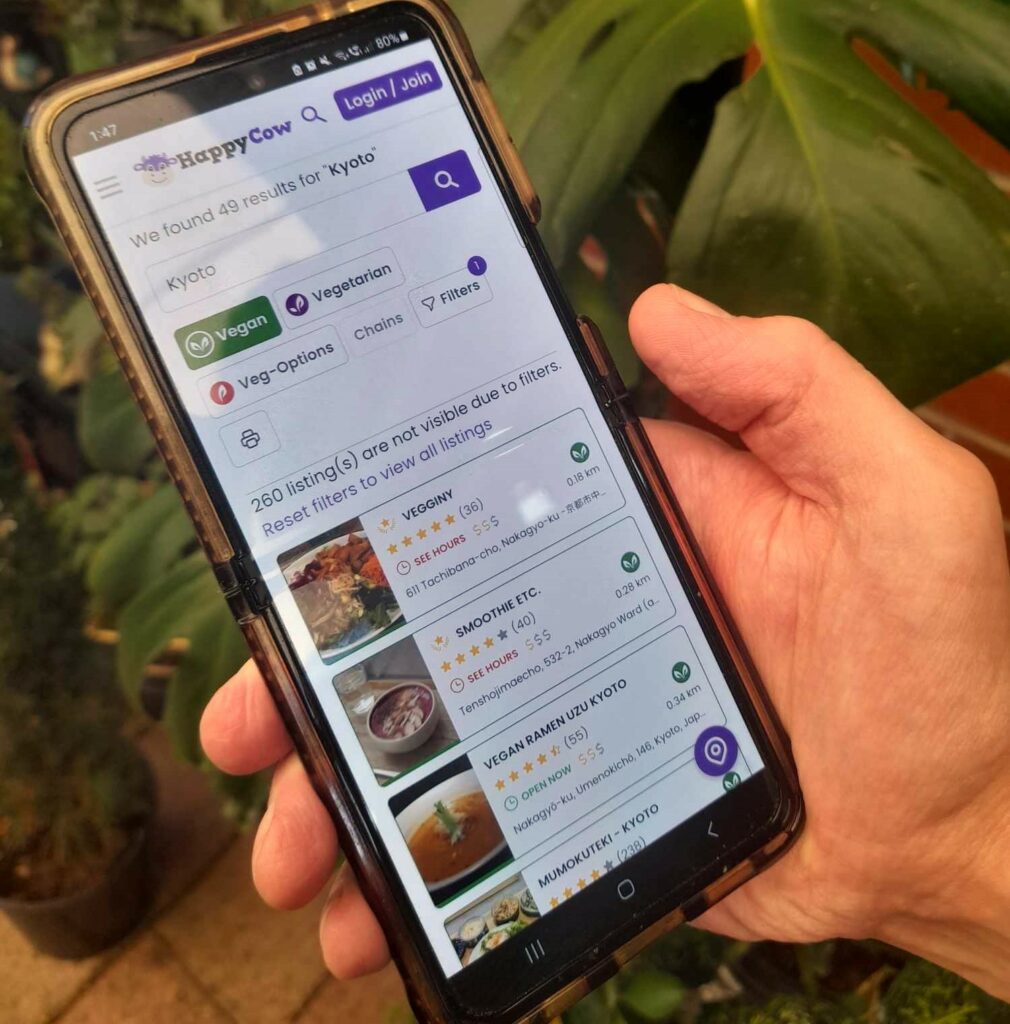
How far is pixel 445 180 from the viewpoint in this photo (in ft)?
1.61

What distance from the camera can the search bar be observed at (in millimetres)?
439

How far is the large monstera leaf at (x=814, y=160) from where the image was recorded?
0.49m

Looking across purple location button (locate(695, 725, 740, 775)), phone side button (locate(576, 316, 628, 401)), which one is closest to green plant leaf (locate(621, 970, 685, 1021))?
purple location button (locate(695, 725, 740, 775))

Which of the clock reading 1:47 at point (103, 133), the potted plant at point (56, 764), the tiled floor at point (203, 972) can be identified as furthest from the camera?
the tiled floor at point (203, 972)

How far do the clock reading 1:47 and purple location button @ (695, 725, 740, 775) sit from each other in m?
0.45

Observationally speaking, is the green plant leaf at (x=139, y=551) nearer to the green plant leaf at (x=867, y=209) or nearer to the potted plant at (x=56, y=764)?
the potted plant at (x=56, y=764)

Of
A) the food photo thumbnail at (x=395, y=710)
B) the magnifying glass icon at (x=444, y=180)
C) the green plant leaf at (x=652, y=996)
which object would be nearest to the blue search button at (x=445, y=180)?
the magnifying glass icon at (x=444, y=180)

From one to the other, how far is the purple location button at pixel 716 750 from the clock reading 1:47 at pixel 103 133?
455 mm

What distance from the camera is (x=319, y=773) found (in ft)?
1.45

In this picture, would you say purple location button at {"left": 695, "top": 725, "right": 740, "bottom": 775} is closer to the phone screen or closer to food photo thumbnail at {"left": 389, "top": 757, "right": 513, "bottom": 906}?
the phone screen

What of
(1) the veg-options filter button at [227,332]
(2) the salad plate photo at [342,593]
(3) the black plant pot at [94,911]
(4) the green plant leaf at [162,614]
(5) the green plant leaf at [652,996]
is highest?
(1) the veg-options filter button at [227,332]

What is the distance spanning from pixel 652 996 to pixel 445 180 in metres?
0.57

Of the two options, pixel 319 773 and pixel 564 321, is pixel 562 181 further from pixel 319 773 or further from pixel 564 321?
pixel 319 773

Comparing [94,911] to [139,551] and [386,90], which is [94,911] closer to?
[139,551]
